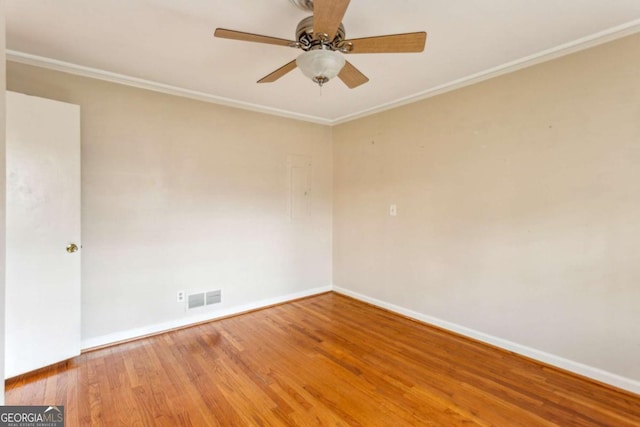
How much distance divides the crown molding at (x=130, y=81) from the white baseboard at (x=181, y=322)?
2257 mm

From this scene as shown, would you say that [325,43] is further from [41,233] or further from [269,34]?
[41,233]

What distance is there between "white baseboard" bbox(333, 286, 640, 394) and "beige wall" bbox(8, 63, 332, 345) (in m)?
1.49

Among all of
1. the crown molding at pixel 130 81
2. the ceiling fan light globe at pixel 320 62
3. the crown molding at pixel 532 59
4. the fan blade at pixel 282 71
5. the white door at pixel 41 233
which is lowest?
the white door at pixel 41 233

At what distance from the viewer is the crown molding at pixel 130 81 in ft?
8.02

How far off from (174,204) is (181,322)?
3.95ft

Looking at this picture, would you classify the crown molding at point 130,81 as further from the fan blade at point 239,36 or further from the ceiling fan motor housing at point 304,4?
the ceiling fan motor housing at point 304,4

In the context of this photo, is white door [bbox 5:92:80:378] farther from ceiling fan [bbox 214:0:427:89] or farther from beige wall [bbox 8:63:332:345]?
ceiling fan [bbox 214:0:427:89]

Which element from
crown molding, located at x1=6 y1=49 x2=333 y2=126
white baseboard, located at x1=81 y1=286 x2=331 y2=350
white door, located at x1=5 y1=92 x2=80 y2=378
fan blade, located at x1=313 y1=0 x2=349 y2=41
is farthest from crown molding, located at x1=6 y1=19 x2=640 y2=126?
white baseboard, located at x1=81 y1=286 x2=331 y2=350

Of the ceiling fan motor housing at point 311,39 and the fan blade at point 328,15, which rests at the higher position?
the ceiling fan motor housing at point 311,39

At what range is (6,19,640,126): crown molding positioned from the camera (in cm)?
216

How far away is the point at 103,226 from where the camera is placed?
278cm

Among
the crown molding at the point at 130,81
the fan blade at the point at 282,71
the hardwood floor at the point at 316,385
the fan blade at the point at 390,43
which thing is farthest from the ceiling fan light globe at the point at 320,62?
the hardwood floor at the point at 316,385

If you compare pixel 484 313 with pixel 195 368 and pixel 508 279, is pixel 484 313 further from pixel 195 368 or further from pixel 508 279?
pixel 195 368

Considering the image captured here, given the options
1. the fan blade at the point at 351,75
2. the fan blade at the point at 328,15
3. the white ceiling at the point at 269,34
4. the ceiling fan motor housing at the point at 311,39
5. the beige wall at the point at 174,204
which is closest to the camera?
the fan blade at the point at 328,15
